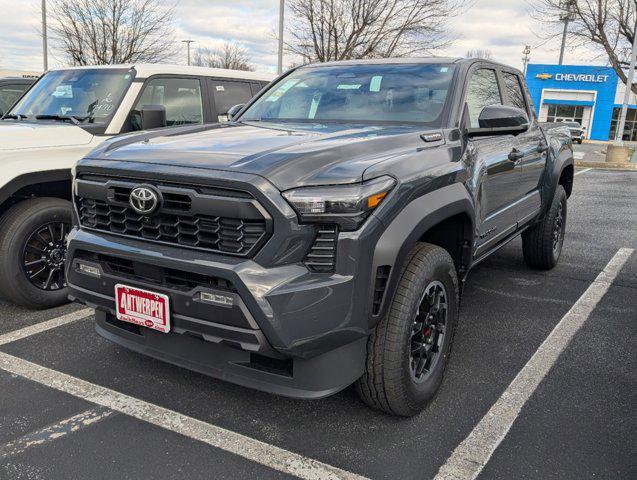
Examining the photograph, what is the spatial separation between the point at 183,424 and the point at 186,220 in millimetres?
1058

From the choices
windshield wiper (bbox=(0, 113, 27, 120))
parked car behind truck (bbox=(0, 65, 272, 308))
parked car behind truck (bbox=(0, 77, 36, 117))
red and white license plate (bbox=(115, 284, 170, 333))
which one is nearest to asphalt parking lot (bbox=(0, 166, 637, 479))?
parked car behind truck (bbox=(0, 65, 272, 308))

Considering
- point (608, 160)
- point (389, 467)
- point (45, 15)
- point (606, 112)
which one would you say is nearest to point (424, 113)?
point (389, 467)

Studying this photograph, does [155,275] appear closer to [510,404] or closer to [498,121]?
[510,404]

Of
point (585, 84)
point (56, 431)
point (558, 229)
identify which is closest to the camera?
point (56, 431)

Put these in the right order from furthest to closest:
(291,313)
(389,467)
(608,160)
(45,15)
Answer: (45,15) → (608,160) → (389,467) → (291,313)

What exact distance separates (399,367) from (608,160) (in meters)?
20.2

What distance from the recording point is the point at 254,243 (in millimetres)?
2326

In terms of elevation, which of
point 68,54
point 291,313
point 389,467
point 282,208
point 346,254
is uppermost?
point 68,54

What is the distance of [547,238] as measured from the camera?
17.8 feet

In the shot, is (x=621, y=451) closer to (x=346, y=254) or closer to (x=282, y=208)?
(x=346, y=254)

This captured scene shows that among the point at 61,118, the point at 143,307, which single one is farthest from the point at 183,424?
the point at 61,118

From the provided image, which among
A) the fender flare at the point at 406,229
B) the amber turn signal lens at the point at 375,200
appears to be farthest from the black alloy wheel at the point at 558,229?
the amber turn signal lens at the point at 375,200

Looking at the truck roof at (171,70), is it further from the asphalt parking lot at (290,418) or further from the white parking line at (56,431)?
the white parking line at (56,431)

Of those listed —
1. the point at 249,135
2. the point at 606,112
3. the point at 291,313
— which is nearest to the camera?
the point at 291,313
